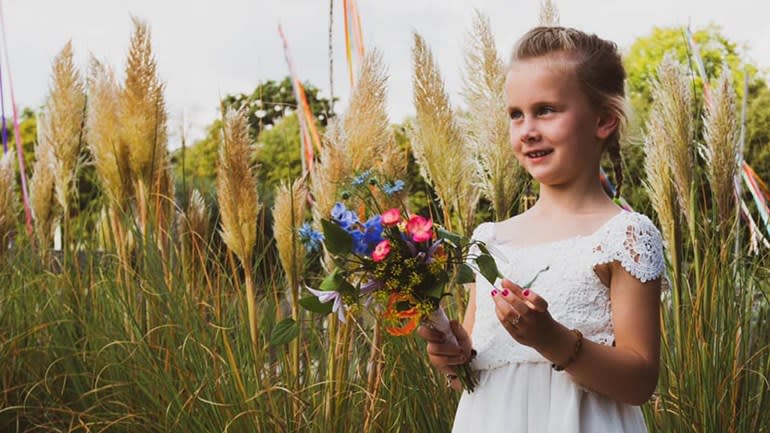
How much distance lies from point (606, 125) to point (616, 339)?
1.46 ft

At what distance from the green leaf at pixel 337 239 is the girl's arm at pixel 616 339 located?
0.27 meters

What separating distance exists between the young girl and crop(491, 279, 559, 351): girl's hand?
9cm

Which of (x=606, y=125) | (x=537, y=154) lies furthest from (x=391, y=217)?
(x=606, y=125)

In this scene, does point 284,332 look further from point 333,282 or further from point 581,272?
point 581,272

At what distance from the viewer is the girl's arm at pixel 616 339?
1602 mm

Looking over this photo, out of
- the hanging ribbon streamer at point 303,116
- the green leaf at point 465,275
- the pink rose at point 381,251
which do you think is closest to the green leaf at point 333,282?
the pink rose at point 381,251

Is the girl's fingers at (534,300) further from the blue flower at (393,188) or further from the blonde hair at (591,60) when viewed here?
the blue flower at (393,188)

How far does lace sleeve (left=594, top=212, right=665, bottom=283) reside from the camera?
5.91ft

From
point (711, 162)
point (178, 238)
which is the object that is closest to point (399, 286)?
point (711, 162)

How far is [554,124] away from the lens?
1.88 m

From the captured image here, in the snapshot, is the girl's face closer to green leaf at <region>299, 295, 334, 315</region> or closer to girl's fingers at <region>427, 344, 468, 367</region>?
girl's fingers at <region>427, 344, 468, 367</region>

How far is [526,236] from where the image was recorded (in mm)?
1984

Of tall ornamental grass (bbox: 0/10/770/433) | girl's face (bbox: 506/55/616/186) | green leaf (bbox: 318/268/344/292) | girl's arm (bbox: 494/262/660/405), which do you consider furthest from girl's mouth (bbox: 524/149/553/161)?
tall ornamental grass (bbox: 0/10/770/433)

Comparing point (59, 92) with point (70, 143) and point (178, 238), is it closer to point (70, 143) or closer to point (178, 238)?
point (70, 143)
